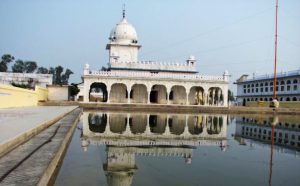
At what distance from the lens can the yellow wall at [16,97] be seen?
17891 millimetres

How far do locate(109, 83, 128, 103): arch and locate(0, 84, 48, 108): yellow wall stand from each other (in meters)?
7.76

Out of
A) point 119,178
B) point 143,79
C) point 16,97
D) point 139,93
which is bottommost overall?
point 119,178

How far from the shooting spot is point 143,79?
32.0m

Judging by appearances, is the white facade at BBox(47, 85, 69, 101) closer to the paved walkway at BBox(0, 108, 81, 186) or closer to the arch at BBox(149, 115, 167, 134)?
the arch at BBox(149, 115, 167, 134)

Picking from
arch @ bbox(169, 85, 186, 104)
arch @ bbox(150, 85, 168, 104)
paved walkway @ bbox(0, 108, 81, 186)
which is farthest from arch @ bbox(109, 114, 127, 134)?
arch @ bbox(169, 85, 186, 104)

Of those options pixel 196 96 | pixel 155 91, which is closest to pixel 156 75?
pixel 155 91

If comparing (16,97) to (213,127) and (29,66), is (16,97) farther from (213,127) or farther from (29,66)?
(29,66)

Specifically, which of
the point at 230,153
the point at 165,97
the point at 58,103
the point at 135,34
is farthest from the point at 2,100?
the point at 135,34

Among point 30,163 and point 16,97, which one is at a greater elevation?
point 16,97

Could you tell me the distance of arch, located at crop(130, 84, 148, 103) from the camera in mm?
34188

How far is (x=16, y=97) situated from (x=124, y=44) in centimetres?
1825

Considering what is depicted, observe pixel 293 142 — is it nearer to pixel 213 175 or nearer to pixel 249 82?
pixel 213 175

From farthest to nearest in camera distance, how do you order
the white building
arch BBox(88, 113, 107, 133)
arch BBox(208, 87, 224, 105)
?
the white building, arch BBox(208, 87, 224, 105), arch BBox(88, 113, 107, 133)

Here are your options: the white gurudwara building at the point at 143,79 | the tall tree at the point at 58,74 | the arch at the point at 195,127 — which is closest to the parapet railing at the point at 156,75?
the white gurudwara building at the point at 143,79
